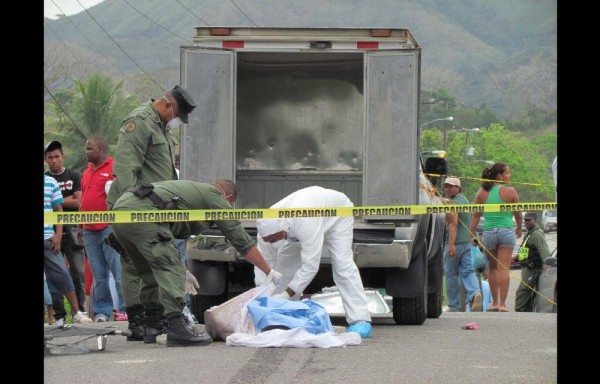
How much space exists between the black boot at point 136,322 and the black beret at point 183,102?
145 cm

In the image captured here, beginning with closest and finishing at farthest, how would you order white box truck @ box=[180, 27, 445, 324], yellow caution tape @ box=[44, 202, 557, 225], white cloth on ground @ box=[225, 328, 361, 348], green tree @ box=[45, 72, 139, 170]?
1. yellow caution tape @ box=[44, 202, 557, 225]
2. white cloth on ground @ box=[225, 328, 361, 348]
3. white box truck @ box=[180, 27, 445, 324]
4. green tree @ box=[45, 72, 139, 170]

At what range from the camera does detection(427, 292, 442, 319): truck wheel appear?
12.5 meters

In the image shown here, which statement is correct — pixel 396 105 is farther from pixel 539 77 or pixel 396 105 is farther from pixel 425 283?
pixel 539 77

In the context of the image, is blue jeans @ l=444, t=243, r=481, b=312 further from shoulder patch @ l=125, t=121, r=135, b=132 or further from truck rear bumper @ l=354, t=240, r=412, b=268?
shoulder patch @ l=125, t=121, r=135, b=132

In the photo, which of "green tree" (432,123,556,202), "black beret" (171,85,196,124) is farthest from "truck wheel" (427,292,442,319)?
"green tree" (432,123,556,202)

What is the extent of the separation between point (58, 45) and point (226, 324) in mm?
132633

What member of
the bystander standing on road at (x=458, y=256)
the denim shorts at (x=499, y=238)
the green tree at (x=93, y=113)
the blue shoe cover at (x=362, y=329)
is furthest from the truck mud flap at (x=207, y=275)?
the green tree at (x=93, y=113)

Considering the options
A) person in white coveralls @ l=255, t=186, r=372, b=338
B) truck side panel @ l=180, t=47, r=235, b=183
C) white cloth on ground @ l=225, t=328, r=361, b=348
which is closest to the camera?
white cloth on ground @ l=225, t=328, r=361, b=348

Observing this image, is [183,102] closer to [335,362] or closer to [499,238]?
[335,362]

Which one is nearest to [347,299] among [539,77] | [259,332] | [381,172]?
[259,332]

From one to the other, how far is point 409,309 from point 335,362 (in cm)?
321

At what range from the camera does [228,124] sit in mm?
11031

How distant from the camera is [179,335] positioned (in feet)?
29.6

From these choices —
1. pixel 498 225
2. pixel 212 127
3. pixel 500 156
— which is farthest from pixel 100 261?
pixel 500 156
